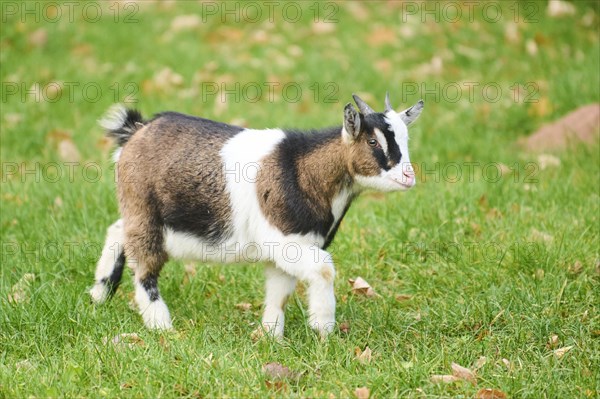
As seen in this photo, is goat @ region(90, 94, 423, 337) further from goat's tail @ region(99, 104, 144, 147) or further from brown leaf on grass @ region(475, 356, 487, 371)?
brown leaf on grass @ region(475, 356, 487, 371)

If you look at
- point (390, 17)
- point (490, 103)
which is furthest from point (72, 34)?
point (490, 103)

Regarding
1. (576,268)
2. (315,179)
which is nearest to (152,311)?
(315,179)

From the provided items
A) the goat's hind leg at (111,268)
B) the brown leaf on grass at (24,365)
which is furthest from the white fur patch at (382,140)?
the brown leaf on grass at (24,365)

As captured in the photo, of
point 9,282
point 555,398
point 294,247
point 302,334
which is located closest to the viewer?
point 555,398

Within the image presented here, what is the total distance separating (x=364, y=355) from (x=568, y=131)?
406 cm

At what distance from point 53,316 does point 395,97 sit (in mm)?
4960

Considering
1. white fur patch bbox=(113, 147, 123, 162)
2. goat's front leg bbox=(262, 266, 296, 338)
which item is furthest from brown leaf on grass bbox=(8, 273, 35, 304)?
goat's front leg bbox=(262, 266, 296, 338)

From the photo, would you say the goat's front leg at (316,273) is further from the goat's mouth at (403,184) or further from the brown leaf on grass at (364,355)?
the goat's mouth at (403,184)

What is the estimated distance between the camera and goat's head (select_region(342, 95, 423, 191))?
4.44 m

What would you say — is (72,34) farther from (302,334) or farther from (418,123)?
(302,334)

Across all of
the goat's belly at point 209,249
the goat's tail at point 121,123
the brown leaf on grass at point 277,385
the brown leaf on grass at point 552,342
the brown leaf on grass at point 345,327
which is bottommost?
the brown leaf on grass at point 345,327

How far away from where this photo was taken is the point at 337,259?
19.0 feet

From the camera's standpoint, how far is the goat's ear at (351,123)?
4.42 metres

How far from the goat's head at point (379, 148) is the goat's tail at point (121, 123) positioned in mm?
1314
